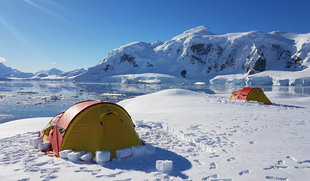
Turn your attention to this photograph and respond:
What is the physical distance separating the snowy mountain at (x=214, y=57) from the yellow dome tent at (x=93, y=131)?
130 m

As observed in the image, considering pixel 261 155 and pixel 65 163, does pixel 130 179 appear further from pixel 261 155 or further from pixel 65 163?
pixel 261 155

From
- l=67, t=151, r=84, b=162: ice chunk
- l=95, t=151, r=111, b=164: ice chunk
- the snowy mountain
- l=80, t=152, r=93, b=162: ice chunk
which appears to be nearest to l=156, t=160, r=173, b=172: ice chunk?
l=95, t=151, r=111, b=164: ice chunk

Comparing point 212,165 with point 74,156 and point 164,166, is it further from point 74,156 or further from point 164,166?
point 74,156

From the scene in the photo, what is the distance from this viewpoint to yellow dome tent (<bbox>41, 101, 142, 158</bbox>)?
251 inches

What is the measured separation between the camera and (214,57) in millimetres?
160750

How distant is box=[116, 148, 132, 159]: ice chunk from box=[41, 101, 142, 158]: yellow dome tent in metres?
0.31

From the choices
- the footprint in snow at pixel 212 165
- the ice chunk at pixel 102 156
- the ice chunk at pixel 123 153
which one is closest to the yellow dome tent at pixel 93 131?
the ice chunk at pixel 123 153

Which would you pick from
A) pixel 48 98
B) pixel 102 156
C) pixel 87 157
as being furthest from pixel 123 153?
pixel 48 98

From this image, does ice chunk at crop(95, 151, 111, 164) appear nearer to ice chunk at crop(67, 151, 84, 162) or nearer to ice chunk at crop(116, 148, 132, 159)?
ice chunk at crop(116, 148, 132, 159)

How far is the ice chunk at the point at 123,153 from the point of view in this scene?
238 inches

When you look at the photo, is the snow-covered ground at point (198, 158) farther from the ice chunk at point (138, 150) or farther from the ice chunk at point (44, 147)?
the ice chunk at point (44, 147)

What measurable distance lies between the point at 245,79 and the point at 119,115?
96.2 meters

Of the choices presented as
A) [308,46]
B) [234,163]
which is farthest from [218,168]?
[308,46]

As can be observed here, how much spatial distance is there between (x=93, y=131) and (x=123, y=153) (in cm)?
126
